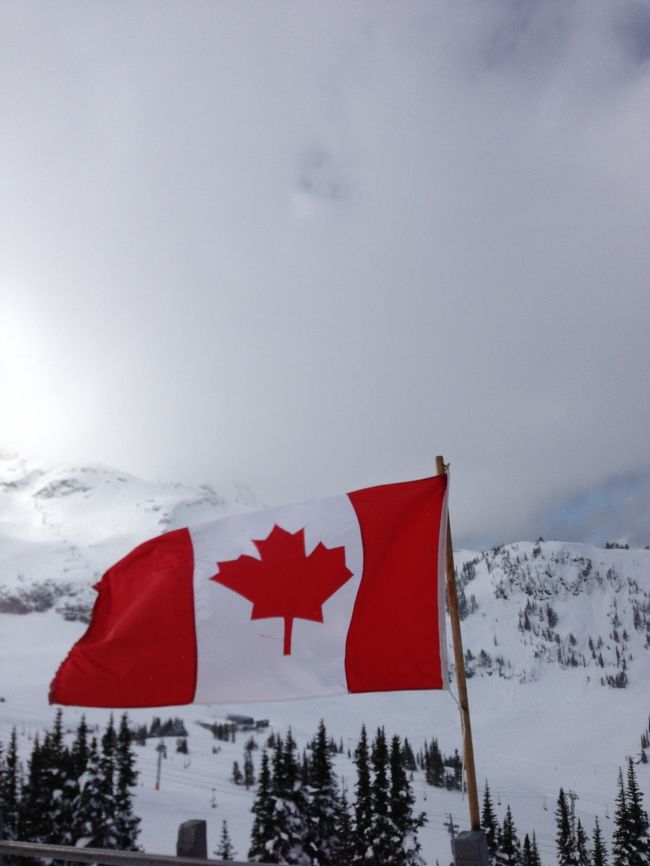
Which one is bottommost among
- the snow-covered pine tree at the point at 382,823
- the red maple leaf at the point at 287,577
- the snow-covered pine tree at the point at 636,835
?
the snow-covered pine tree at the point at 636,835

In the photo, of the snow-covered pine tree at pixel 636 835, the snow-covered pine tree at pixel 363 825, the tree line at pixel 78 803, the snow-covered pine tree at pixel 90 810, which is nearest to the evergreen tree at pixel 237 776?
the tree line at pixel 78 803

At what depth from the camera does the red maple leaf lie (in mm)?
7637

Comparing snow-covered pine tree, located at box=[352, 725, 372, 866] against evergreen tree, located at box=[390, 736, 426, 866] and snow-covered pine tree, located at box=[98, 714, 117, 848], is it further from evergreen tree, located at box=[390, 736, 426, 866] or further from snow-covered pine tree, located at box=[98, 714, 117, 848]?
snow-covered pine tree, located at box=[98, 714, 117, 848]

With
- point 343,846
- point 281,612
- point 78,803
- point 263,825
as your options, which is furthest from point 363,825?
point 281,612

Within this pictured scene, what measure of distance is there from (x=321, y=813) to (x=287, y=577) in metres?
43.5

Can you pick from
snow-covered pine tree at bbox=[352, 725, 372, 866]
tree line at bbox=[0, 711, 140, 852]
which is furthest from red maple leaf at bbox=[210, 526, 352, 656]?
tree line at bbox=[0, 711, 140, 852]

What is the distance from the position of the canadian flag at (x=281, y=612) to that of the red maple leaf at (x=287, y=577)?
0.5 inches

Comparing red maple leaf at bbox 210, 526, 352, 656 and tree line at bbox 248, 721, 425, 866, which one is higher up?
red maple leaf at bbox 210, 526, 352, 656

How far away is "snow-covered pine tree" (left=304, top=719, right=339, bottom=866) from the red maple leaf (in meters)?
42.4

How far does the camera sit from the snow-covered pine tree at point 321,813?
43.3 metres

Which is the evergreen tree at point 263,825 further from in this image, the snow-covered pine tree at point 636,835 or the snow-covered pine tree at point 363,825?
the snow-covered pine tree at point 636,835

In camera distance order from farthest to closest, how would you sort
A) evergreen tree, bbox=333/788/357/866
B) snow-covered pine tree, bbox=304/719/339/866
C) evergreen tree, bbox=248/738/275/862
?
1. evergreen tree, bbox=333/788/357/866
2. snow-covered pine tree, bbox=304/719/339/866
3. evergreen tree, bbox=248/738/275/862

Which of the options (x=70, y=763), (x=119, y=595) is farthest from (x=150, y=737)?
(x=119, y=595)

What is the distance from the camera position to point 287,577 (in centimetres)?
784
